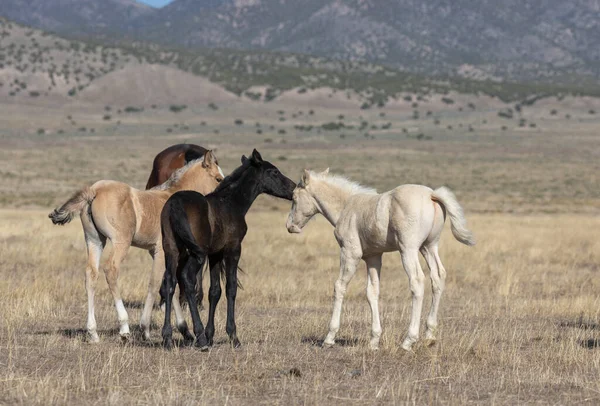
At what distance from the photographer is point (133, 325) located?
1215 centimetres

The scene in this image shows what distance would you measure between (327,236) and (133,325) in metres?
11.9


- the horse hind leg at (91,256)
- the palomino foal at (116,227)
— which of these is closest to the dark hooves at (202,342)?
the palomino foal at (116,227)

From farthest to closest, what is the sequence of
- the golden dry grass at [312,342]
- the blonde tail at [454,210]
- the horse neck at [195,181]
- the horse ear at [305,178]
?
the horse neck at [195,181]
the horse ear at [305,178]
the blonde tail at [454,210]
the golden dry grass at [312,342]

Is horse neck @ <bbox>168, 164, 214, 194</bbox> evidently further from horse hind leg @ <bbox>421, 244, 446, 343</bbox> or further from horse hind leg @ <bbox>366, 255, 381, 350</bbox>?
horse hind leg @ <bbox>421, 244, 446, 343</bbox>

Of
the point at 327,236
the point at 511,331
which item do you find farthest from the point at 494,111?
the point at 511,331

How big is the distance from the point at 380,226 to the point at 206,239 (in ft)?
5.73

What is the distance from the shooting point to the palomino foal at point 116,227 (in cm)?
1062

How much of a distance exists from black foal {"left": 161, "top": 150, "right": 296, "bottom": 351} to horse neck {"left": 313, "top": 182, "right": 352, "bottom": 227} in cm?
71

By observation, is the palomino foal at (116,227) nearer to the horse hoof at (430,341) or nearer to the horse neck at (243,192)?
the horse neck at (243,192)

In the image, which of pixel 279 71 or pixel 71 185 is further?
pixel 279 71

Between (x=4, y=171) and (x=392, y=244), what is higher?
(x=392, y=244)

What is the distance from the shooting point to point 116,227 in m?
10.6

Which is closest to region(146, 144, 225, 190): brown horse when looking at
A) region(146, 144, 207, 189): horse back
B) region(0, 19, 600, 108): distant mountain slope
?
region(146, 144, 207, 189): horse back

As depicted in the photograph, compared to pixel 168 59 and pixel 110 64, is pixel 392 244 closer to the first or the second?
pixel 110 64
